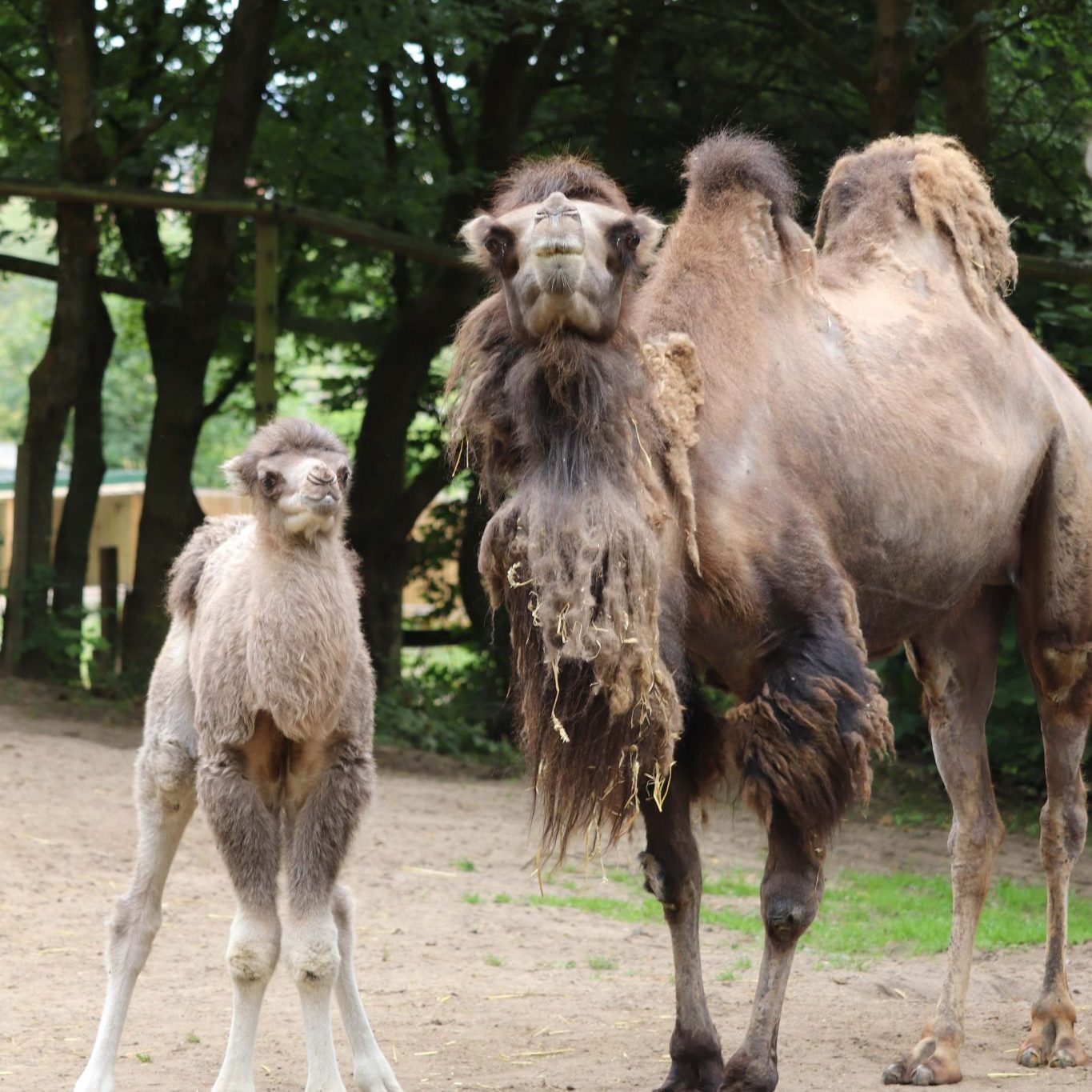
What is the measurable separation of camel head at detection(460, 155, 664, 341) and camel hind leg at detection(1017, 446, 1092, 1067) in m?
2.11

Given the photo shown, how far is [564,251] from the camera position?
3682 mm

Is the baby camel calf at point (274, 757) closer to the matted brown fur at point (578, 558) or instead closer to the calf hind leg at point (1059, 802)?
the matted brown fur at point (578, 558)

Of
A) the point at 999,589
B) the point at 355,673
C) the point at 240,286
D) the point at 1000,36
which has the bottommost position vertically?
the point at 355,673

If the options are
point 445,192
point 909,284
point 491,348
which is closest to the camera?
point 491,348

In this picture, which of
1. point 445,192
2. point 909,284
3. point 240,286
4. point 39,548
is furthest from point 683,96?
point 909,284

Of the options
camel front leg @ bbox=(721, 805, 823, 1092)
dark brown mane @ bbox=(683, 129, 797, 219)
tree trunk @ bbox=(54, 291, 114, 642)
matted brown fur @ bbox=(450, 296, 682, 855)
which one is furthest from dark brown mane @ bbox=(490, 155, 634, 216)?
tree trunk @ bbox=(54, 291, 114, 642)

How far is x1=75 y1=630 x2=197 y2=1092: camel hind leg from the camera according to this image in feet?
15.2

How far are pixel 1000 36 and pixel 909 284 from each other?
18.4 ft

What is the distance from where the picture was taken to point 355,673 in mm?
4551

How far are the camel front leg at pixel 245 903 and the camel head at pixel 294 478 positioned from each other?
71 centimetres

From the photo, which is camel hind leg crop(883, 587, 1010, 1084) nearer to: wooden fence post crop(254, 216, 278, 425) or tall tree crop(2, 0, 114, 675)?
wooden fence post crop(254, 216, 278, 425)

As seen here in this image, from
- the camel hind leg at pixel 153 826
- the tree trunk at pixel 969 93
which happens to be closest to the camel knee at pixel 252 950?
the camel hind leg at pixel 153 826

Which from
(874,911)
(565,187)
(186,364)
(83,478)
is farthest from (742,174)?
(83,478)

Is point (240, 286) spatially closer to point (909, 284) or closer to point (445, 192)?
point (445, 192)
